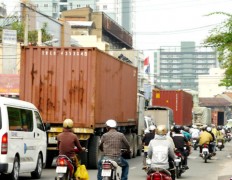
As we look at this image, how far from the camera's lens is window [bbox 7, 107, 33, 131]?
1927cm

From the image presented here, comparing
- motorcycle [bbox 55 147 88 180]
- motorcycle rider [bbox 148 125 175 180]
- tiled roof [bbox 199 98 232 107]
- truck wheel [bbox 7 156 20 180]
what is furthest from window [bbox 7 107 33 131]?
tiled roof [bbox 199 98 232 107]

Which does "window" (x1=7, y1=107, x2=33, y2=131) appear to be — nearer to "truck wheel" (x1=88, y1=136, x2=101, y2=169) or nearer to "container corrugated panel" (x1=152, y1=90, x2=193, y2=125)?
"truck wheel" (x1=88, y1=136, x2=101, y2=169)

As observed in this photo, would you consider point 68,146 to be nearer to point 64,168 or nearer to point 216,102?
point 64,168

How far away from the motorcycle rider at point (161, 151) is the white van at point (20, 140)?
5223 mm

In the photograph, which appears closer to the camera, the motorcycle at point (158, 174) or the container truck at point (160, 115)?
the motorcycle at point (158, 174)

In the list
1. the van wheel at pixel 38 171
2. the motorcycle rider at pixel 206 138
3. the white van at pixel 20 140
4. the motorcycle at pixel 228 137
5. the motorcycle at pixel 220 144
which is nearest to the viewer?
the white van at pixel 20 140

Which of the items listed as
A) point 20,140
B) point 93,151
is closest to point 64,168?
point 20,140

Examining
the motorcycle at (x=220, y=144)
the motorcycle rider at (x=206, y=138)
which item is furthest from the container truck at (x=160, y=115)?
the motorcycle rider at (x=206, y=138)

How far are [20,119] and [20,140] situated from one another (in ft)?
2.05

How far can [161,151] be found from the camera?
14133mm

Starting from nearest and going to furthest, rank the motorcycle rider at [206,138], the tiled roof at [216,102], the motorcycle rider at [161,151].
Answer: the motorcycle rider at [161,151]
the motorcycle rider at [206,138]
the tiled roof at [216,102]

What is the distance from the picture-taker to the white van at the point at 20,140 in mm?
18641

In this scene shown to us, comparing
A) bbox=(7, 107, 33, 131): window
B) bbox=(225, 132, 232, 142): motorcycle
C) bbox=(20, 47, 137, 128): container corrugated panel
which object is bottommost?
bbox=(225, 132, 232, 142): motorcycle

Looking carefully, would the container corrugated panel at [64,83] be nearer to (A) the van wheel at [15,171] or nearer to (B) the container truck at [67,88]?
(B) the container truck at [67,88]
